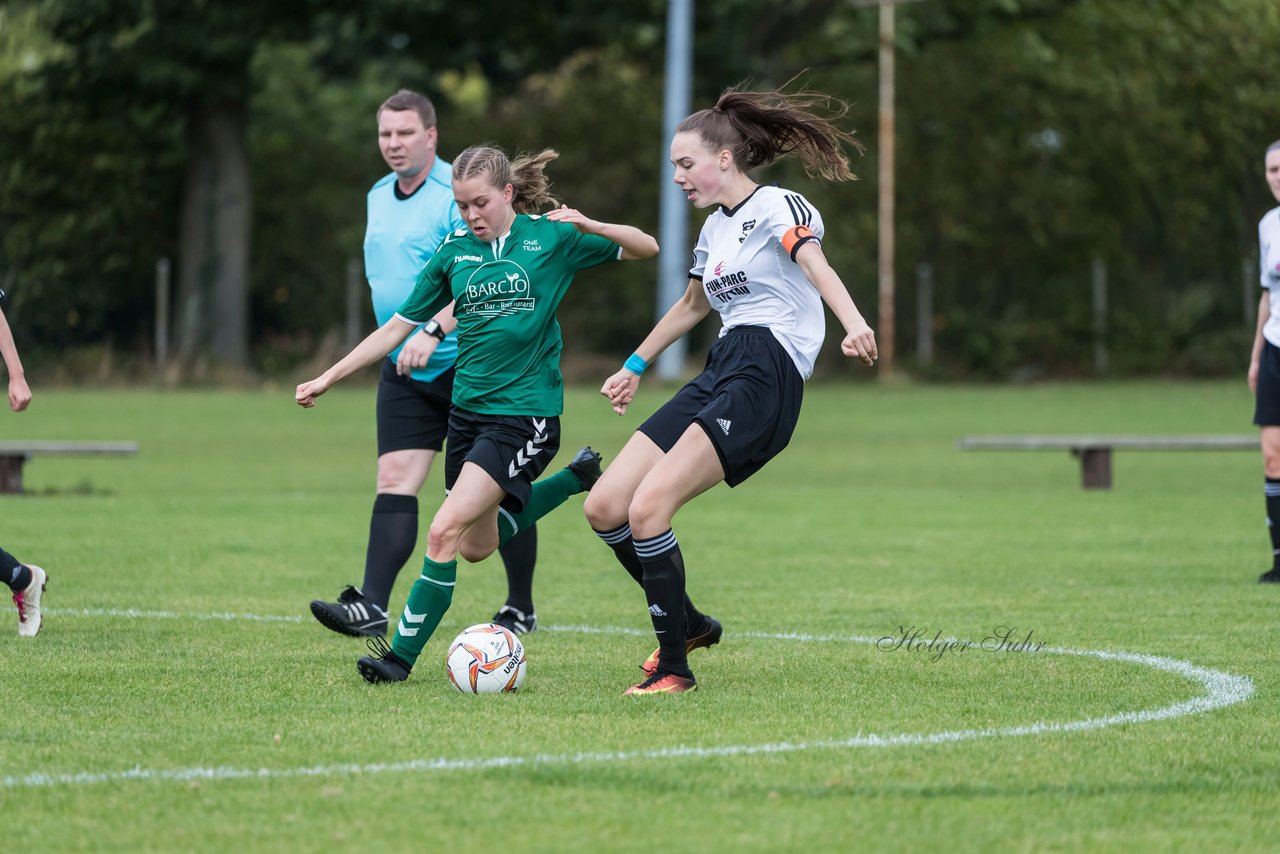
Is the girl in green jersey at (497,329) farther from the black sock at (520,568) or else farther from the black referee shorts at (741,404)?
the black sock at (520,568)

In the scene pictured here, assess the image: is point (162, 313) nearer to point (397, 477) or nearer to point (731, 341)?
point (397, 477)

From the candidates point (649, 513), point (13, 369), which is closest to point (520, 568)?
point (649, 513)

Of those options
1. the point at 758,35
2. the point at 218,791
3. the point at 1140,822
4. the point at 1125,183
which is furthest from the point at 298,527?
the point at 1125,183

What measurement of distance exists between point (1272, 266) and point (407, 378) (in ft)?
14.5

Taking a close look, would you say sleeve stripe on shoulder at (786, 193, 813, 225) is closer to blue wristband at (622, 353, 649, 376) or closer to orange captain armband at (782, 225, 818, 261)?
orange captain armband at (782, 225, 818, 261)

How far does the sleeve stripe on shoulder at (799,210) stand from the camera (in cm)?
634

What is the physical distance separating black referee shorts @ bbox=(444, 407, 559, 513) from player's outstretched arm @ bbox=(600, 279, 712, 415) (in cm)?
26

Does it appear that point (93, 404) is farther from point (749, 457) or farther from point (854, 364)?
point (749, 457)

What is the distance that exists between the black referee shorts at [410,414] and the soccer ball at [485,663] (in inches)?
63.8

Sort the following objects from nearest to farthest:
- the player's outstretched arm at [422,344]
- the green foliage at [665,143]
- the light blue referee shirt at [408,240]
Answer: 1. the player's outstretched arm at [422,344]
2. the light blue referee shirt at [408,240]
3. the green foliage at [665,143]

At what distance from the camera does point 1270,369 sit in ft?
31.1

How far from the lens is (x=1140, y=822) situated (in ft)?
14.7

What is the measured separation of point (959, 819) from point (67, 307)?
2901 cm
